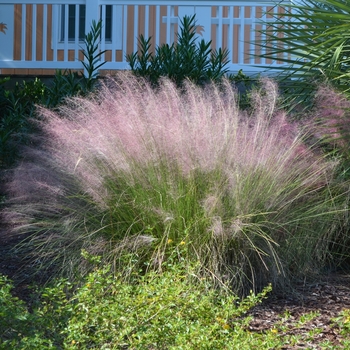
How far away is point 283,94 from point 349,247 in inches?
65.0

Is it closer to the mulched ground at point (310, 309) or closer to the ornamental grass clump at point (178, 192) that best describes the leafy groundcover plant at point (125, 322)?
the mulched ground at point (310, 309)

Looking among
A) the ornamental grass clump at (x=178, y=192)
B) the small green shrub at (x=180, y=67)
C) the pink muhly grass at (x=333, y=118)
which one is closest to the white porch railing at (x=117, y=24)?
the small green shrub at (x=180, y=67)

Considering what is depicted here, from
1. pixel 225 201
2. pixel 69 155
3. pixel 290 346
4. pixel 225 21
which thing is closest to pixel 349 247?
pixel 225 201

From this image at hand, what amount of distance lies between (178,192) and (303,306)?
1.11m

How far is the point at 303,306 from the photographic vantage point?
14.6 feet

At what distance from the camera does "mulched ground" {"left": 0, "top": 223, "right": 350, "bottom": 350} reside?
400 centimetres

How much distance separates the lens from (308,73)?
6.17 m

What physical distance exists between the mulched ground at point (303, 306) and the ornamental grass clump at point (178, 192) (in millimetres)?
165

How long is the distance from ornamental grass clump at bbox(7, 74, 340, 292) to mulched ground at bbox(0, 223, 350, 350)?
0.54 feet

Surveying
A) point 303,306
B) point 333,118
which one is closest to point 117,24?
point 333,118

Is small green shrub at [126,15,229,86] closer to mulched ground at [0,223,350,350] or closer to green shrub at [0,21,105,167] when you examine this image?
green shrub at [0,21,105,167]

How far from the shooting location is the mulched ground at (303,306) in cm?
400

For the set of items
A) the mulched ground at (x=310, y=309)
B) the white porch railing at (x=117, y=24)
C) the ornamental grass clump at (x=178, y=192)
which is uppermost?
the white porch railing at (x=117, y=24)

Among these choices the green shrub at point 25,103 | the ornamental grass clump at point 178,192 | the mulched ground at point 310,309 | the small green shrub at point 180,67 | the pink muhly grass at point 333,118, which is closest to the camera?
the mulched ground at point 310,309
